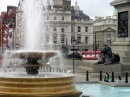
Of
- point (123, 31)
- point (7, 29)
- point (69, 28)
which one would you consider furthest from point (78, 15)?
point (123, 31)

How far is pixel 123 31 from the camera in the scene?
38.3 m

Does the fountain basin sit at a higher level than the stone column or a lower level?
lower

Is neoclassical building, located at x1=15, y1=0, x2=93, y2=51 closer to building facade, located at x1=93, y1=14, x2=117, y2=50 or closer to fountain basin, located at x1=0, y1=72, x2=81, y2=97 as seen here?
building facade, located at x1=93, y1=14, x2=117, y2=50

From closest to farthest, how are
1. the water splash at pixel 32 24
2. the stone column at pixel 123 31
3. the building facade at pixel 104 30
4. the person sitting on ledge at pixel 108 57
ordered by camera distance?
the water splash at pixel 32 24
the person sitting on ledge at pixel 108 57
the stone column at pixel 123 31
the building facade at pixel 104 30

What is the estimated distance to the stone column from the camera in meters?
37.4

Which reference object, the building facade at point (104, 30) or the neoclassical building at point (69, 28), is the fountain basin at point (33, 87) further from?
the building facade at point (104, 30)

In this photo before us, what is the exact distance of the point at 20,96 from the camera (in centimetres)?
1517

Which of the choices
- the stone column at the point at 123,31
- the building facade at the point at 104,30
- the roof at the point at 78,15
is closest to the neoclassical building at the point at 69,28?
the roof at the point at 78,15

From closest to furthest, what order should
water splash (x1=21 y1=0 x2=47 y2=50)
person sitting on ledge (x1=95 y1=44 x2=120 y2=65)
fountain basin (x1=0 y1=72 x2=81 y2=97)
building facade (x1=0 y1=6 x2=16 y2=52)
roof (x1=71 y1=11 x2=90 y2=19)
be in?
fountain basin (x1=0 y1=72 x2=81 y2=97) < water splash (x1=21 y1=0 x2=47 y2=50) < person sitting on ledge (x1=95 y1=44 x2=120 y2=65) < roof (x1=71 y1=11 x2=90 y2=19) < building facade (x1=0 y1=6 x2=16 y2=52)

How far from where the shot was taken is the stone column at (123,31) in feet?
123

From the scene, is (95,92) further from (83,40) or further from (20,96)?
(83,40)

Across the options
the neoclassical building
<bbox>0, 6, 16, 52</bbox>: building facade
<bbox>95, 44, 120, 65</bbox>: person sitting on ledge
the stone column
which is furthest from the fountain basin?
<bbox>0, 6, 16, 52</bbox>: building facade

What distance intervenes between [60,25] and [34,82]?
110163 mm

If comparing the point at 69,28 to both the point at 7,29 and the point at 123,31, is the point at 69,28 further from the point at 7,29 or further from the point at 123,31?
the point at 123,31
